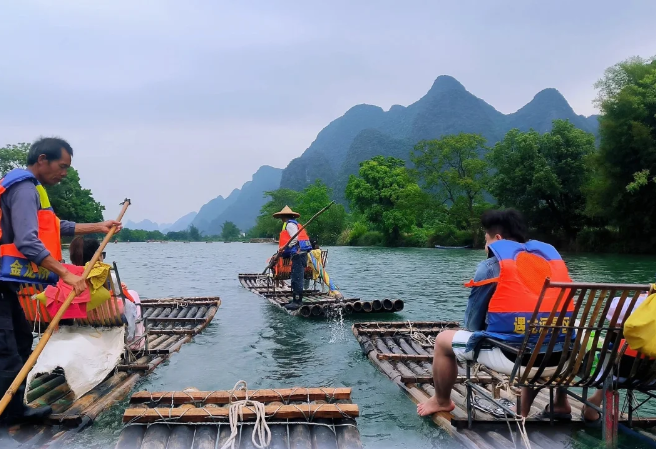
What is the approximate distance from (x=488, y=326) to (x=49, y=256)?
300 cm

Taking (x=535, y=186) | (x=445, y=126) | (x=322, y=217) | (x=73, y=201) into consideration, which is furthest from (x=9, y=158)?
(x=445, y=126)

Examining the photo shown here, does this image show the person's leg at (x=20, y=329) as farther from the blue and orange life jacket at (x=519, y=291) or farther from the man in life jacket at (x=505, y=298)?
the blue and orange life jacket at (x=519, y=291)

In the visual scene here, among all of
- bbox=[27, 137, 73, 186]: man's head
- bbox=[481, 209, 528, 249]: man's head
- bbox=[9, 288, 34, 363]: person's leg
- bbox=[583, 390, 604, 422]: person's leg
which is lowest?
bbox=[583, 390, 604, 422]: person's leg

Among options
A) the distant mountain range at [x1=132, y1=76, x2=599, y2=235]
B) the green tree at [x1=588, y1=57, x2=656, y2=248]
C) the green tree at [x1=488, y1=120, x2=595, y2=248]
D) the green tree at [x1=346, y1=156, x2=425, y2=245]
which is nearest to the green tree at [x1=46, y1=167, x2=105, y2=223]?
the green tree at [x1=346, y1=156, x2=425, y2=245]

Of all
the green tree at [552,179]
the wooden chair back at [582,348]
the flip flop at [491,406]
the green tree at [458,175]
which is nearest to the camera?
the wooden chair back at [582,348]

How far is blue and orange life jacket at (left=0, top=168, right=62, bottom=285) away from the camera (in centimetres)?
350

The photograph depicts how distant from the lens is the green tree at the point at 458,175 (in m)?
A: 44.9

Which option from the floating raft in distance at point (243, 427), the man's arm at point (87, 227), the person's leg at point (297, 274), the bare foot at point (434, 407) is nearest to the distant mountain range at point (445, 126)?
the person's leg at point (297, 274)

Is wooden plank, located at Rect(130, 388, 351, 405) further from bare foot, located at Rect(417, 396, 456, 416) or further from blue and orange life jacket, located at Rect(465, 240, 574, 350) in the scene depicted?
blue and orange life jacket, located at Rect(465, 240, 574, 350)

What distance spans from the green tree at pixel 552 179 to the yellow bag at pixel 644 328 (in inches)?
1370

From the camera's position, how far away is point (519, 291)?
3.36 m

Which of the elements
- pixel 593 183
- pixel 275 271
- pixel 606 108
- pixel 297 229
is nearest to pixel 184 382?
pixel 297 229

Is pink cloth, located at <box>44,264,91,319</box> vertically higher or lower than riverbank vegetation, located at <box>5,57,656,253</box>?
lower

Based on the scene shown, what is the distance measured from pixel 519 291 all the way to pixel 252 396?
187 cm
